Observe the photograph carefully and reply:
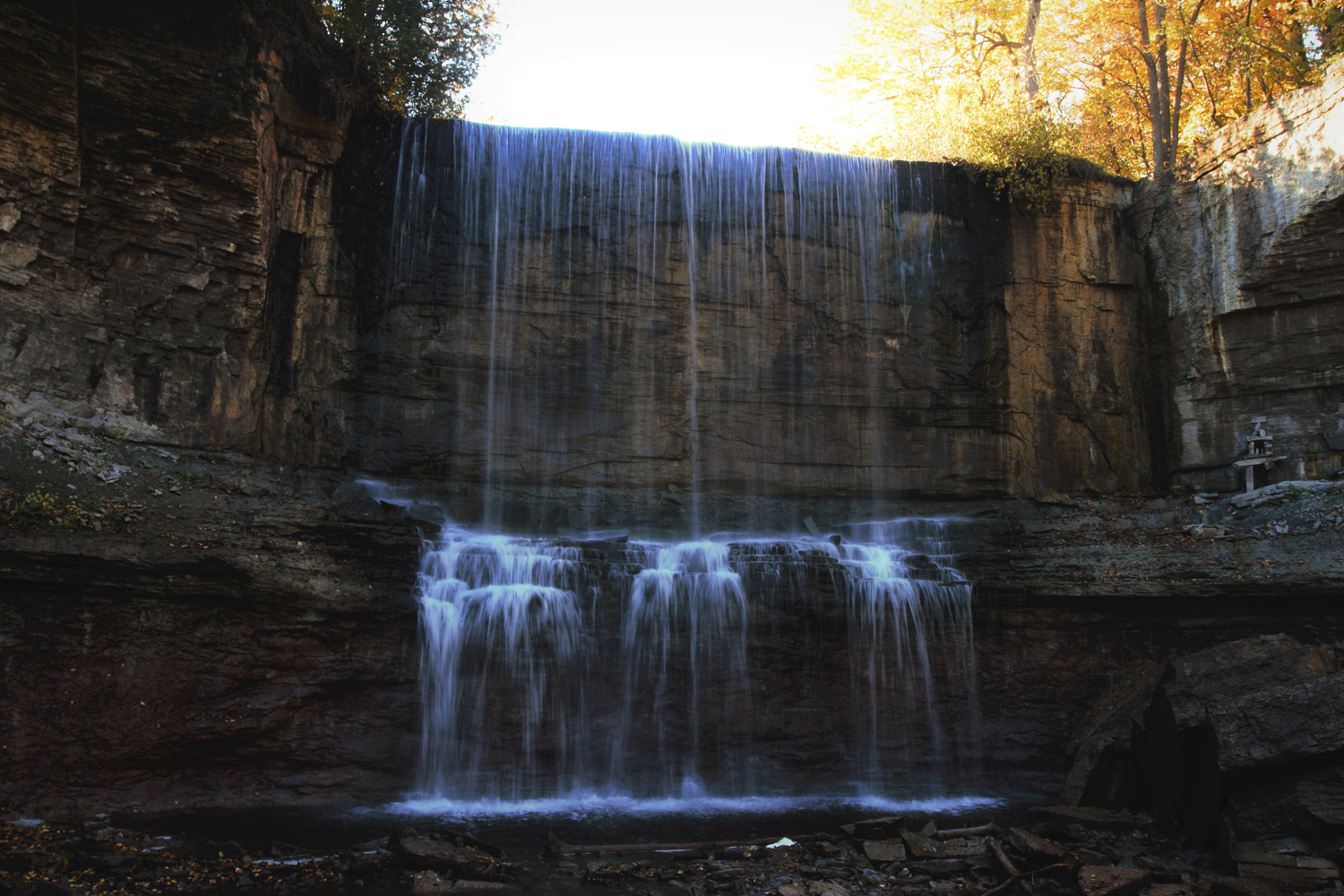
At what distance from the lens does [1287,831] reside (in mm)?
7352

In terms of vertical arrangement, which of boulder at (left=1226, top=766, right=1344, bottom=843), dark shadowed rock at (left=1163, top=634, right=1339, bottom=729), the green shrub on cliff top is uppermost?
the green shrub on cliff top

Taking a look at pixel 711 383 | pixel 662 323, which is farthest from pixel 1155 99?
pixel 662 323

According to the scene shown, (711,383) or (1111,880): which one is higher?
(711,383)

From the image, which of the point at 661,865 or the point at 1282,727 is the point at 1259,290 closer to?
the point at 1282,727

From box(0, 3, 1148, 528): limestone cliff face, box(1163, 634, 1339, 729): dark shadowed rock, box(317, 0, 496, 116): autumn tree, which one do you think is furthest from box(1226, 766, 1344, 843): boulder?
box(317, 0, 496, 116): autumn tree

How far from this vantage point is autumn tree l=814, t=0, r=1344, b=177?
17156mm

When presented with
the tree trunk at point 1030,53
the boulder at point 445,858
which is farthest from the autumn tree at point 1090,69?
the boulder at point 445,858

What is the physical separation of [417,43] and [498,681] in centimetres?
1059

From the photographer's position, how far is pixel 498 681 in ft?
33.0

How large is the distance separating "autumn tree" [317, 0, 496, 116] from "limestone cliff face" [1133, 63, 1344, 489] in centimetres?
1292

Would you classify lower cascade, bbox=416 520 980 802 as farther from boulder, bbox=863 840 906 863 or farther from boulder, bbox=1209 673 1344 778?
boulder, bbox=1209 673 1344 778

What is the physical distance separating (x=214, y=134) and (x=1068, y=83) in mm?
19859

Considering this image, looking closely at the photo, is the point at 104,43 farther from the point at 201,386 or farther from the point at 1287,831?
the point at 1287,831

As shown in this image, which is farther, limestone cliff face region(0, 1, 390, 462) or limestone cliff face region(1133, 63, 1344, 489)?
limestone cliff face region(1133, 63, 1344, 489)
